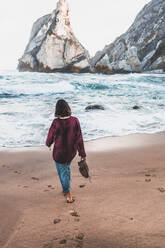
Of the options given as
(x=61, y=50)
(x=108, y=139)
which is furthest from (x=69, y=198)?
(x=61, y=50)

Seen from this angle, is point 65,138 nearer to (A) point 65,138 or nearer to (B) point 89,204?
(A) point 65,138

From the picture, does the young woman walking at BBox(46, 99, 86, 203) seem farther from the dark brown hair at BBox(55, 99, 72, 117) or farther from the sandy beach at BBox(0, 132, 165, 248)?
the sandy beach at BBox(0, 132, 165, 248)

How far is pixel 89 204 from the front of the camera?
105 inches

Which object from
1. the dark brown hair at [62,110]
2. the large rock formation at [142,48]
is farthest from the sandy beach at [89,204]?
the large rock formation at [142,48]

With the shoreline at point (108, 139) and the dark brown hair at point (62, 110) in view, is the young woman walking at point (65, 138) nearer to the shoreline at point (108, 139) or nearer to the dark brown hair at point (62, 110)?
the dark brown hair at point (62, 110)

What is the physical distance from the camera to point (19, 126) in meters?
7.40

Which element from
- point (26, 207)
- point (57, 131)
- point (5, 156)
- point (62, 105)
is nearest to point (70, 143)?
point (57, 131)

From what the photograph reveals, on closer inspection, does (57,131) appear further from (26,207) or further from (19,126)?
(19,126)

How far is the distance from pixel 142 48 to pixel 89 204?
57.3m

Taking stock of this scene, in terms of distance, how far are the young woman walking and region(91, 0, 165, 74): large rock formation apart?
36.4 meters

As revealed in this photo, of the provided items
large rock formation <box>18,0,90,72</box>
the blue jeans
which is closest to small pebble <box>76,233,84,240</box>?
the blue jeans

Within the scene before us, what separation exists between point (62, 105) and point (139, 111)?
300 inches

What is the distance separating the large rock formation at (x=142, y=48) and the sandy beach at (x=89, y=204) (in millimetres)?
35231

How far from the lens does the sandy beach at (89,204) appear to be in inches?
77.4
